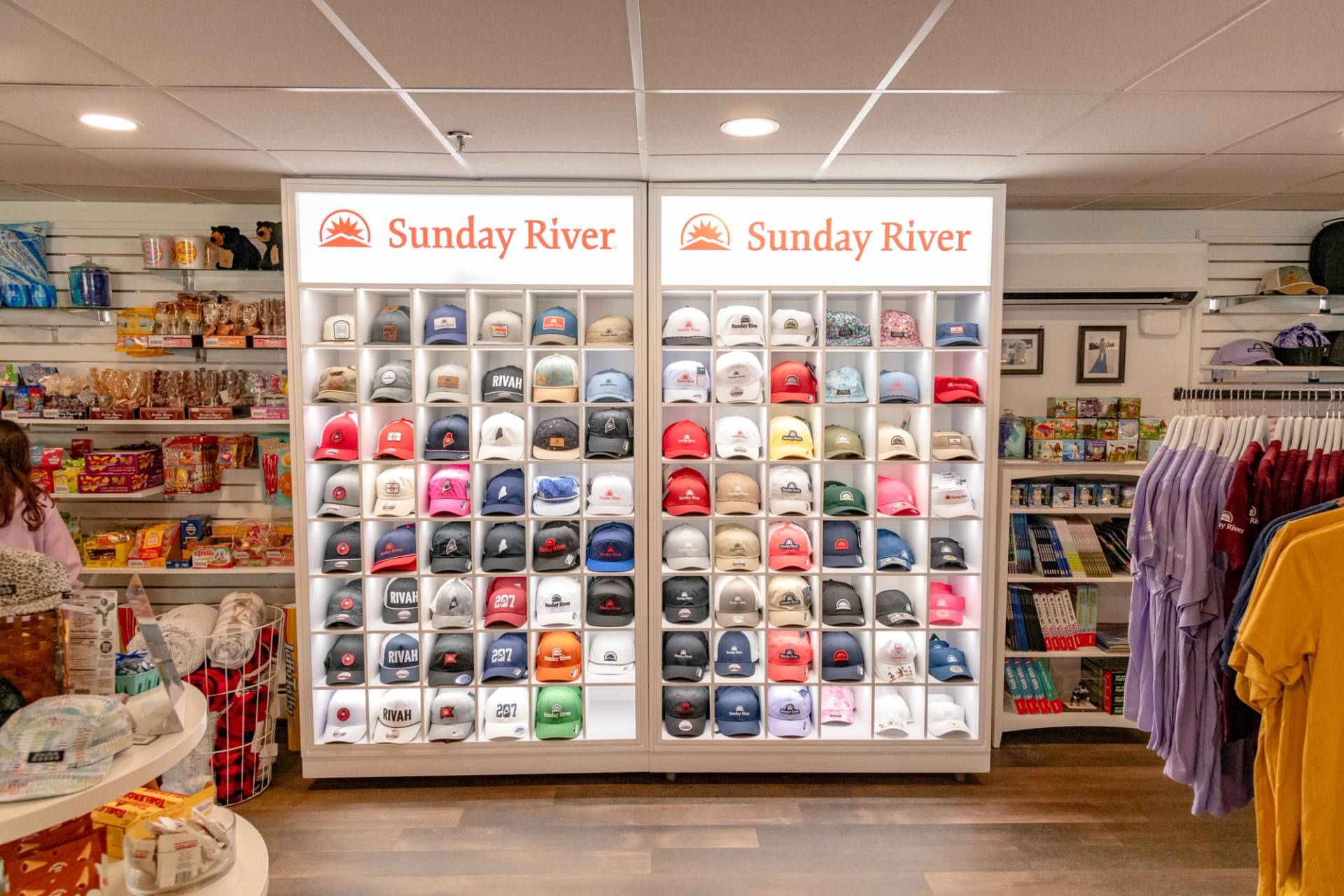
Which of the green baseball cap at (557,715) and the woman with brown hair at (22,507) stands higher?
the woman with brown hair at (22,507)

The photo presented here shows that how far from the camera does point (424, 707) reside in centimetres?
390

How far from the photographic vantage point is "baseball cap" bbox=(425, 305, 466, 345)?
3.74 meters

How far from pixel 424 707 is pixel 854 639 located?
216 centimetres

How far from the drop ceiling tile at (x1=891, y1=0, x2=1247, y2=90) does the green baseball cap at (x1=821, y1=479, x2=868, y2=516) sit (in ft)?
6.36

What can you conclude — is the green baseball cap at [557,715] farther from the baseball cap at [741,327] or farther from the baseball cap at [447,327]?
the baseball cap at [741,327]

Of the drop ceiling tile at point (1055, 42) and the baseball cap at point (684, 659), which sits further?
the baseball cap at point (684, 659)

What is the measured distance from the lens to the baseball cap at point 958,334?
3.78 m

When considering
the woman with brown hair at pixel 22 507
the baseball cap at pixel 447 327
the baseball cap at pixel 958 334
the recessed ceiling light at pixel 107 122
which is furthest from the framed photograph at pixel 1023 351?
the woman with brown hair at pixel 22 507

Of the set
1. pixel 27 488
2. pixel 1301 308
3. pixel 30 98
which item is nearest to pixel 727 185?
pixel 30 98

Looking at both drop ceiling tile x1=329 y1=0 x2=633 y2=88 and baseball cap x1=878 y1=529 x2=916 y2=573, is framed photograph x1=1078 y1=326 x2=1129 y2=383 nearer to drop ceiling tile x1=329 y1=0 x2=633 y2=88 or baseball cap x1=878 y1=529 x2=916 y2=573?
baseball cap x1=878 y1=529 x2=916 y2=573

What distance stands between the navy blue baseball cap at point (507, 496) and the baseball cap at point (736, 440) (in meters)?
0.91

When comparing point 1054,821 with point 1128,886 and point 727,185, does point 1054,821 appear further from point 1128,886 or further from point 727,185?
point 727,185

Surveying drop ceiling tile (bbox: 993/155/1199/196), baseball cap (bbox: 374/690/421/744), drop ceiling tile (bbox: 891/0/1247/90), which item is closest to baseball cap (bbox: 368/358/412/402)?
baseball cap (bbox: 374/690/421/744)

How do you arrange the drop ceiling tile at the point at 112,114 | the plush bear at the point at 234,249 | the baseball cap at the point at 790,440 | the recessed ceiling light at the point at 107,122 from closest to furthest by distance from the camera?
the drop ceiling tile at the point at 112,114, the recessed ceiling light at the point at 107,122, the baseball cap at the point at 790,440, the plush bear at the point at 234,249
